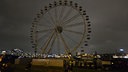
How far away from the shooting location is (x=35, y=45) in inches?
2076

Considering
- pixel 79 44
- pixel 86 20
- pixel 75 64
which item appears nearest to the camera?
pixel 79 44

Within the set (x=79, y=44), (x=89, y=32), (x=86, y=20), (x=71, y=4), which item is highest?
(x=71, y=4)

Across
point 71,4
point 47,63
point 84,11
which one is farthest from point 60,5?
point 47,63

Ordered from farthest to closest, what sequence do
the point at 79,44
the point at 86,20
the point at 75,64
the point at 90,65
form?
the point at 75,64 → the point at 90,65 → the point at 86,20 → the point at 79,44

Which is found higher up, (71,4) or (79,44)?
(71,4)

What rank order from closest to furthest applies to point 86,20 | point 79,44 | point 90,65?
1. point 79,44
2. point 86,20
3. point 90,65

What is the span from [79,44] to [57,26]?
25.4 feet

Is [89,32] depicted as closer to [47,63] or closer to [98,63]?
[98,63]

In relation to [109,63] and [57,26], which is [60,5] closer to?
[57,26]

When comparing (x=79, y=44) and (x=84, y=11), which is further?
(x=84, y=11)

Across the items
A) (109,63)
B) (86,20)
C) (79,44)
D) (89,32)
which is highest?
(86,20)

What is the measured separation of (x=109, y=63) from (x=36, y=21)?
25658 mm

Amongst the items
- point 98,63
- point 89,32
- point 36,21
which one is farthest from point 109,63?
point 36,21

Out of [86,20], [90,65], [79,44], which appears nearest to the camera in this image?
[79,44]
